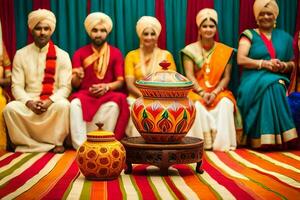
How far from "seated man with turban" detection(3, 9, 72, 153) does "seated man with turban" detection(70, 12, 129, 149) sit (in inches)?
5.3

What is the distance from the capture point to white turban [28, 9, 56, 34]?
23.6 ft

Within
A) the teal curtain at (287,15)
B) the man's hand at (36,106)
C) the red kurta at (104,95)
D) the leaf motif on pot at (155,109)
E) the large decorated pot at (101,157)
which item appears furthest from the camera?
the teal curtain at (287,15)

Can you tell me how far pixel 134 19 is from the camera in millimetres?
7941

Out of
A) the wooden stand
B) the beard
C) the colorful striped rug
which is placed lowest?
the colorful striped rug

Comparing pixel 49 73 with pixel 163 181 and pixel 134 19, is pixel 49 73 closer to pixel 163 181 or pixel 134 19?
pixel 134 19

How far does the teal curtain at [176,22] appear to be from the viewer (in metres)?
8.00

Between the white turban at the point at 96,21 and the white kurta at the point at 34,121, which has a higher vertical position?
the white turban at the point at 96,21

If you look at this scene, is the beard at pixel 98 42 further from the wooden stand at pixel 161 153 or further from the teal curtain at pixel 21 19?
the wooden stand at pixel 161 153

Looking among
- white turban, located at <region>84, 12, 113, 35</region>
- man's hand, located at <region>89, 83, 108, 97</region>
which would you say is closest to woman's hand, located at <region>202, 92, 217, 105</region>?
man's hand, located at <region>89, 83, 108, 97</region>

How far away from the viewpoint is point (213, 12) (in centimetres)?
754

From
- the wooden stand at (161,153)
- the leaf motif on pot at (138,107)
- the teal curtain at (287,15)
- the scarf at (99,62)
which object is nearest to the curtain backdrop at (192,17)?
the teal curtain at (287,15)

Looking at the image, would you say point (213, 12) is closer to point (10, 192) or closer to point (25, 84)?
point (25, 84)

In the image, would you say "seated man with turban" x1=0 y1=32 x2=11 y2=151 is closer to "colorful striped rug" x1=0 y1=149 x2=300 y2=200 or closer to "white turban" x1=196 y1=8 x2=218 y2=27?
"colorful striped rug" x1=0 y1=149 x2=300 y2=200

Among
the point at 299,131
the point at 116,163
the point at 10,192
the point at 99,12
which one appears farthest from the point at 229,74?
the point at 10,192
